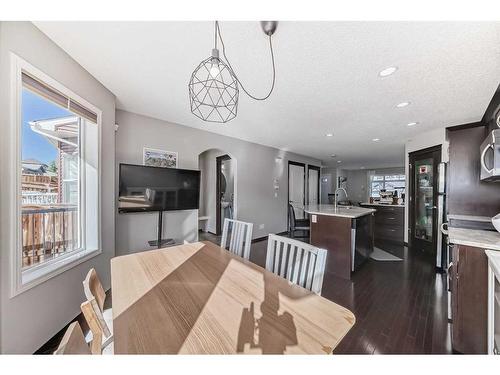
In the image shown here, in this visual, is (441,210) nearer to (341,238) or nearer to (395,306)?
(341,238)

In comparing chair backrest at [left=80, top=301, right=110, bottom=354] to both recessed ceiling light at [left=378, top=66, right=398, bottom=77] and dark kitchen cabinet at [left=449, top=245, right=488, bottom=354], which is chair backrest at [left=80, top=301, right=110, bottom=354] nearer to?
dark kitchen cabinet at [left=449, top=245, right=488, bottom=354]

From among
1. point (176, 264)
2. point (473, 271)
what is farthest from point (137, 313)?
point (473, 271)

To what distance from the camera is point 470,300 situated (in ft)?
4.34

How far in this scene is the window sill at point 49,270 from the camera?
1.30m

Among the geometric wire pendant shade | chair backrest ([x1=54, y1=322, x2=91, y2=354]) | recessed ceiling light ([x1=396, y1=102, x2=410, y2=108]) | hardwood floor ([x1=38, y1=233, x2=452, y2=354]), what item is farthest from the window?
chair backrest ([x1=54, y1=322, x2=91, y2=354])

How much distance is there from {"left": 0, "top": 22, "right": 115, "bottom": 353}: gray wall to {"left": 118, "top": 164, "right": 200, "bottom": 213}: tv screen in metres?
0.76

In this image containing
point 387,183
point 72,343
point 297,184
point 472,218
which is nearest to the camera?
point 72,343

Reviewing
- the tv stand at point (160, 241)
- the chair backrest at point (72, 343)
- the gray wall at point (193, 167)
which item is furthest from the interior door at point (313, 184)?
the chair backrest at point (72, 343)

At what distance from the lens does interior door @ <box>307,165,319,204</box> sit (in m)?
6.52

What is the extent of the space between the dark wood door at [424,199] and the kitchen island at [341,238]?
137cm

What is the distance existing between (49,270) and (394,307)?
129 inches

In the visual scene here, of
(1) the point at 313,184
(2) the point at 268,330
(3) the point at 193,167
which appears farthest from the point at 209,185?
(2) the point at 268,330

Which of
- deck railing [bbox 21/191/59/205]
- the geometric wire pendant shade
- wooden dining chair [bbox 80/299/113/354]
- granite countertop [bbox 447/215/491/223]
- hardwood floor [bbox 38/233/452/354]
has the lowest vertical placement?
hardwood floor [bbox 38/233/452/354]

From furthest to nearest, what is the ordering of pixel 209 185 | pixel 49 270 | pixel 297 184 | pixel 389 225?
pixel 297 184, pixel 209 185, pixel 389 225, pixel 49 270
